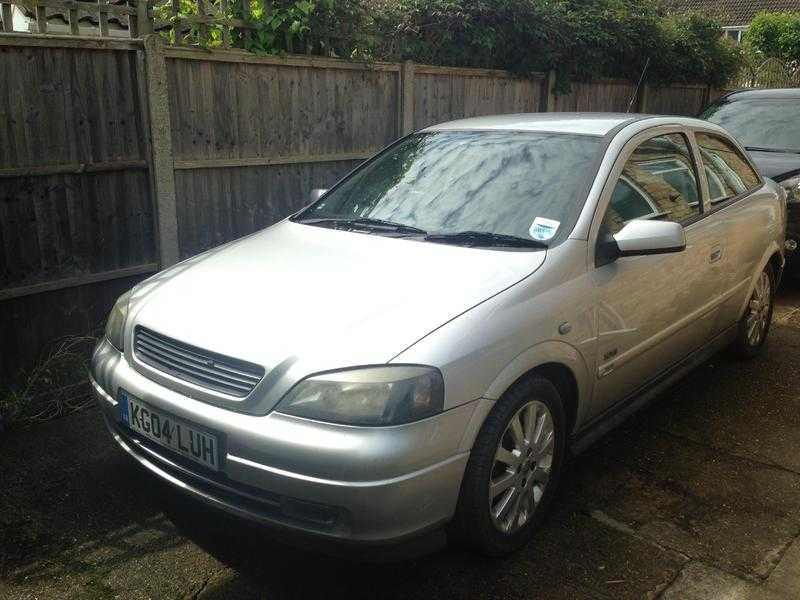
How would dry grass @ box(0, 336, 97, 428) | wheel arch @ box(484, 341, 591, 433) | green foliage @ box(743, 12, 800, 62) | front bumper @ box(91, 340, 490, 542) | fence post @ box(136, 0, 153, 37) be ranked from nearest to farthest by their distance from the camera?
front bumper @ box(91, 340, 490, 542), wheel arch @ box(484, 341, 591, 433), dry grass @ box(0, 336, 97, 428), fence post @ box(136, 0, 153, 37), green foliage @ box(743, 12, 800, 62)

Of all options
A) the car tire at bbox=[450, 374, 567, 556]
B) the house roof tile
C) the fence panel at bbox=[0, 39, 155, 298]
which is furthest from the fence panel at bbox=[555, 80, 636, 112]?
the house roof tile

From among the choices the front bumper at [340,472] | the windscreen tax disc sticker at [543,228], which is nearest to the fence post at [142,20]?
the windscreen tax disc sticker at [543,228]

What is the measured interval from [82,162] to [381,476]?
10.6 ft

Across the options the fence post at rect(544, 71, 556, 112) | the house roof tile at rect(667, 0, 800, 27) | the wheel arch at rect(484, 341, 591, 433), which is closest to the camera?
the wheel arch at rect(484, 341, 591, 433)

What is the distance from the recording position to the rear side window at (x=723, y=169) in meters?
4.27

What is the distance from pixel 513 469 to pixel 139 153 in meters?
3.39

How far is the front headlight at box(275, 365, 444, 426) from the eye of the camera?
2.35m

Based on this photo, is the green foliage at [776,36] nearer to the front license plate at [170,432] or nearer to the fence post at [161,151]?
the fence post at [161,151]

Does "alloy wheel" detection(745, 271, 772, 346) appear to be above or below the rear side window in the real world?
below

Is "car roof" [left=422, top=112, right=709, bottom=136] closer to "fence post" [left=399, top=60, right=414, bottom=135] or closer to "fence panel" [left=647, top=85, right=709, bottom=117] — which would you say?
"fence post" [left=399, top=60, right=414, bottom=135]

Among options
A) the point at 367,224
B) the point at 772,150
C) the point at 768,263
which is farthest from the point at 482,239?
the point at 772,150

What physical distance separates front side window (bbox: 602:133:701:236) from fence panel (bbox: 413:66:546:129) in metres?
3.29

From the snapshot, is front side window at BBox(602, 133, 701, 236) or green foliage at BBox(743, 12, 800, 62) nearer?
front side window at BBox(602, 133, 701, 236)

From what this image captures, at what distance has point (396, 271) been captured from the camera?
293 cm
